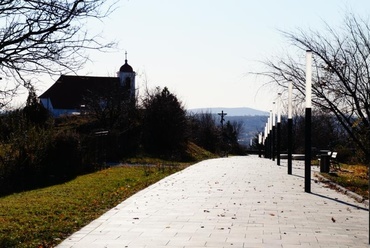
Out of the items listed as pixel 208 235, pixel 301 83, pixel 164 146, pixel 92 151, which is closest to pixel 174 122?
pixel 164 146

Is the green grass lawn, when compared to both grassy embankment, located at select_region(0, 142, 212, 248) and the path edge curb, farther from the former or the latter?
the path edge curb

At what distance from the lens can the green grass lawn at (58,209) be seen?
959 centimetres

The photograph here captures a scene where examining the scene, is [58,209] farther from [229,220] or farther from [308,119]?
[308,119]

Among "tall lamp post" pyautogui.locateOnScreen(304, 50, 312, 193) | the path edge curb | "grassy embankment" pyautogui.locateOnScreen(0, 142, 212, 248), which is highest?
"tall lamp post" pyautogui.locateOnScreen(304, 50, 312, 193)

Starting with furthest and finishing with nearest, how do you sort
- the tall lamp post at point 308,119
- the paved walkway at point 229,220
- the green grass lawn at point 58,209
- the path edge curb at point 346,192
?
the tall lamp post at point 308,119, the path edge curb at point 346,192, the green grass lawn at point 58,209, the paved walkway at point 229,220

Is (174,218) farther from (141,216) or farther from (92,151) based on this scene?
(92,151)

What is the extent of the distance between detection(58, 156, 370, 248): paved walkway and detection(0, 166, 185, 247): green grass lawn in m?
0.37

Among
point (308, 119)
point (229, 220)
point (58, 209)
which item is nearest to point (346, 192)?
point (308, 119)

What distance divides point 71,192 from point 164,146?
29260mm

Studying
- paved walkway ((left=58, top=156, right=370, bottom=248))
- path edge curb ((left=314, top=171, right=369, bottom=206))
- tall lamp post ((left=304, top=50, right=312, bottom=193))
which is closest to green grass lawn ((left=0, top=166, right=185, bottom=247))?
paved walkway ((left=58, top=156, right=370, bottom=248))

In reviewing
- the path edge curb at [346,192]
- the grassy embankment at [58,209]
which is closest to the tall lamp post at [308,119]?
the path edge curb at [346,192]

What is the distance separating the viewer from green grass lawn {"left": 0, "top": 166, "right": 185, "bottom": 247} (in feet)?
31.4

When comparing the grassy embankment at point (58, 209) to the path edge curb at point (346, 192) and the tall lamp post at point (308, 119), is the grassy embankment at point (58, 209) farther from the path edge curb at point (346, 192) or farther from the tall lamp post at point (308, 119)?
the path edge curb at point (346, 192)

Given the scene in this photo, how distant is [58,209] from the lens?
505 inches
